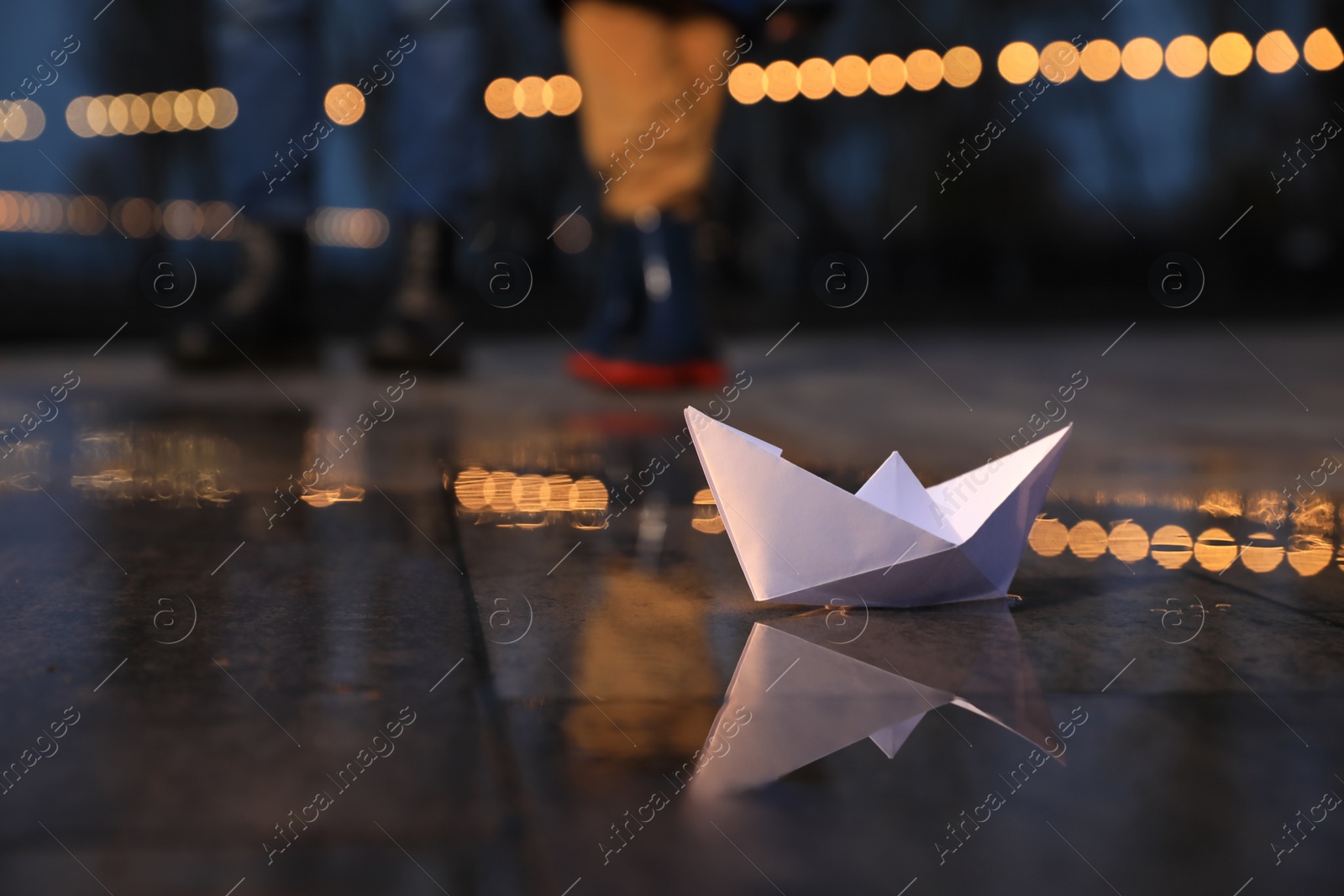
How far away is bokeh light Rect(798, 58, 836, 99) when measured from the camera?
15.7 feet

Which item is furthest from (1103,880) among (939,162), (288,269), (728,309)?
(939,162)

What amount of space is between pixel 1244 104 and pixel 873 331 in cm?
196

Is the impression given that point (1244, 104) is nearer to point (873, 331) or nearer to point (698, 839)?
point (873, 331)

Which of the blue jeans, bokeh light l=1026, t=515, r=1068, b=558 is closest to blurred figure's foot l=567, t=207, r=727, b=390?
the blue jeans

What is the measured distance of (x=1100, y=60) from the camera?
191 inches

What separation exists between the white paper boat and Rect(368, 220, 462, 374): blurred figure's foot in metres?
1.86

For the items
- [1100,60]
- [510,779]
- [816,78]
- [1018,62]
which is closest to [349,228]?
[816,78]

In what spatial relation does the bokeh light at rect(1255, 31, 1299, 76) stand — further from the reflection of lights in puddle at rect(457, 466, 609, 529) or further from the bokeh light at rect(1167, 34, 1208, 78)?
the reflection of lights in puddle at rect(457, 466, 609, 529)

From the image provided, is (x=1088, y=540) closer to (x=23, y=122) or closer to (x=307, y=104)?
(x=307, y=104)

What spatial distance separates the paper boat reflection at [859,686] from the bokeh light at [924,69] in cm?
423

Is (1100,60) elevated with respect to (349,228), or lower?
lower

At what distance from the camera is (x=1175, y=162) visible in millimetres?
5020

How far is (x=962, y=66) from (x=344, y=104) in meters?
2.36

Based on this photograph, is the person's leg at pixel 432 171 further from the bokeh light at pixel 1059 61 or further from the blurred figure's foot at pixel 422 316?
the bokeh light at pixel 1059 61
